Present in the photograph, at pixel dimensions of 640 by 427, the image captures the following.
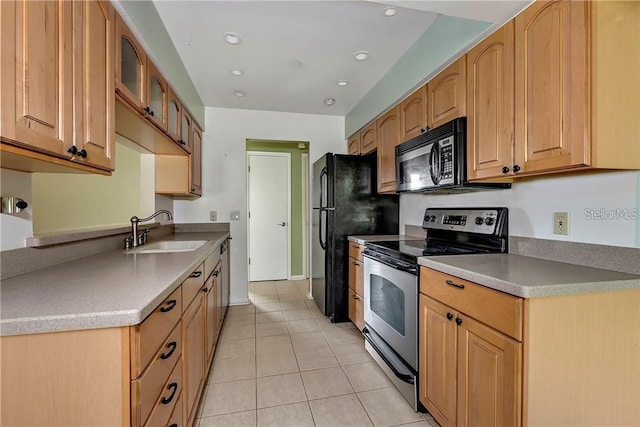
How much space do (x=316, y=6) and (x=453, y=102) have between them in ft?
3.31

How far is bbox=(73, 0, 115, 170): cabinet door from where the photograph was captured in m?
1.07

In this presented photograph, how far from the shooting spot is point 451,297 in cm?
136

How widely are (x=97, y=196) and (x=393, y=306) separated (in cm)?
221

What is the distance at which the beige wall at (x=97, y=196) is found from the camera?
151 cm

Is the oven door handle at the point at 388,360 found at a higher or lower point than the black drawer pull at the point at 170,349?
lower

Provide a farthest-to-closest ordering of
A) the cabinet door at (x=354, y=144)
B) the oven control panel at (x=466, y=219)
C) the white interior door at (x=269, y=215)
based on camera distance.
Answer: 1. the white interior door at (x=269, y=215)
2. the cabinet door at (x=354, y=144)
3. the oven control panel at (x=466, y=219)

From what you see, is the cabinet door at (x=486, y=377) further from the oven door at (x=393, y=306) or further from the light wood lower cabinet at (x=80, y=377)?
the light wood lower cabinet at (x=80, y=377)

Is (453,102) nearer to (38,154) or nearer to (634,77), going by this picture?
(634,77)

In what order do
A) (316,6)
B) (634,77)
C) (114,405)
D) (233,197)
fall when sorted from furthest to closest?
(233,197)
(316,6)
(634,77)
(114,405)

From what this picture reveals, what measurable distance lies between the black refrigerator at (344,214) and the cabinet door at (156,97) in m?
1.53

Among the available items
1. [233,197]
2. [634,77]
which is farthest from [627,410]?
[233,197]

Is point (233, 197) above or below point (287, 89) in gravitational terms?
below

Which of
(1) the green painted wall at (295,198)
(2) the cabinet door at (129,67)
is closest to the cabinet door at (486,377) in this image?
(2) the cabinet door at (129,67)

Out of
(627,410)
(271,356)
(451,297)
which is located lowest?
(271,356)
